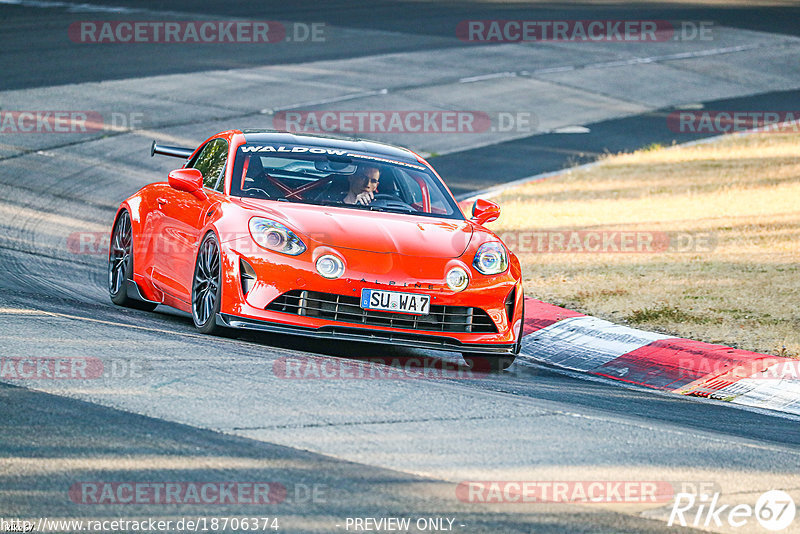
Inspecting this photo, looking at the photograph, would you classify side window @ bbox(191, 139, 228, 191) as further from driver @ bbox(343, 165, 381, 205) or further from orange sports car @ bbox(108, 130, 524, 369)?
driver @ bbox(343, 165, 381, 205)

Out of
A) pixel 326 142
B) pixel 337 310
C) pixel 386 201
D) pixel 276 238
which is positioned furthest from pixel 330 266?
pixel 326 142

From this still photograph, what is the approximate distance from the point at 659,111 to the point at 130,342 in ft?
59.2

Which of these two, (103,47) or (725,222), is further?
(103,47)

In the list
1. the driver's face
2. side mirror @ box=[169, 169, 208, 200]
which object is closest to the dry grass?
the driver's face

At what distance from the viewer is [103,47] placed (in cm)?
2677

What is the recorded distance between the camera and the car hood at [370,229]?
26.9 feet

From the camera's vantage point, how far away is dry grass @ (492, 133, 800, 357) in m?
10.3

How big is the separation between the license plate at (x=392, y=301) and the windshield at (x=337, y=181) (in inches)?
46.3

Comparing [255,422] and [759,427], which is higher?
[255,422]

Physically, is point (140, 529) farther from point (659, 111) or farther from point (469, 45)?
point (469, 45)

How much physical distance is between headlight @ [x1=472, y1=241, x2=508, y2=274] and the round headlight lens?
0.99 metres

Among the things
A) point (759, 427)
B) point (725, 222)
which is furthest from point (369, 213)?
point (725, 222)

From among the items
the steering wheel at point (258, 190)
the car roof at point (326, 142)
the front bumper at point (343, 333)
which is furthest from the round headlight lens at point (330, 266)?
the car roof at point (326, 142)

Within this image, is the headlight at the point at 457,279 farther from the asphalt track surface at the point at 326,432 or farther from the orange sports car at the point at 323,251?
the asphalt track surface at the point at 326,432
